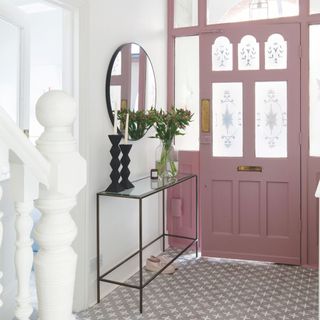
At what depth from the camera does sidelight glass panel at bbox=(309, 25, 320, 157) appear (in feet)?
12.2

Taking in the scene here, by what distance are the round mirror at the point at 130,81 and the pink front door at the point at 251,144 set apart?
605 millimetres

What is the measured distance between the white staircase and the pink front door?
123 inches

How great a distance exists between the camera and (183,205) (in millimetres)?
4258

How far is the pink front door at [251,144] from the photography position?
3.79m

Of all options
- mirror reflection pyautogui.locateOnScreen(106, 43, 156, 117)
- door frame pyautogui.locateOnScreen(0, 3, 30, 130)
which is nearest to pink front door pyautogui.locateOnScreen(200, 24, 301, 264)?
mirror reflection pyautogui.locateOnScreen(106, 43, 156, 117)

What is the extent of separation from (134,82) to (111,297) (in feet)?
5.70

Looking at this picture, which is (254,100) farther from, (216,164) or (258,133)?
(216,164)

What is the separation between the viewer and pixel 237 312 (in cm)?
276

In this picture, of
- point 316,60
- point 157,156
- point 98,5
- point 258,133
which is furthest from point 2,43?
point 316,60

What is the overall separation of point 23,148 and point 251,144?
3.29m

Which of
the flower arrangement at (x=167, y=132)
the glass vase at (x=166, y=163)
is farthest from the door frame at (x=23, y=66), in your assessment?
the glass vase at (x=166, y=163)

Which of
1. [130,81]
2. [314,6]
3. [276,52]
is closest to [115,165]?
[130,81]

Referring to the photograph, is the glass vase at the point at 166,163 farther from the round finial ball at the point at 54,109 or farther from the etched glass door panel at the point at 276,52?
the round finial ball at the point at 54,109

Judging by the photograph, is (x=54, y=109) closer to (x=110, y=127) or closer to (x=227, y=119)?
(x=110, y=127)
